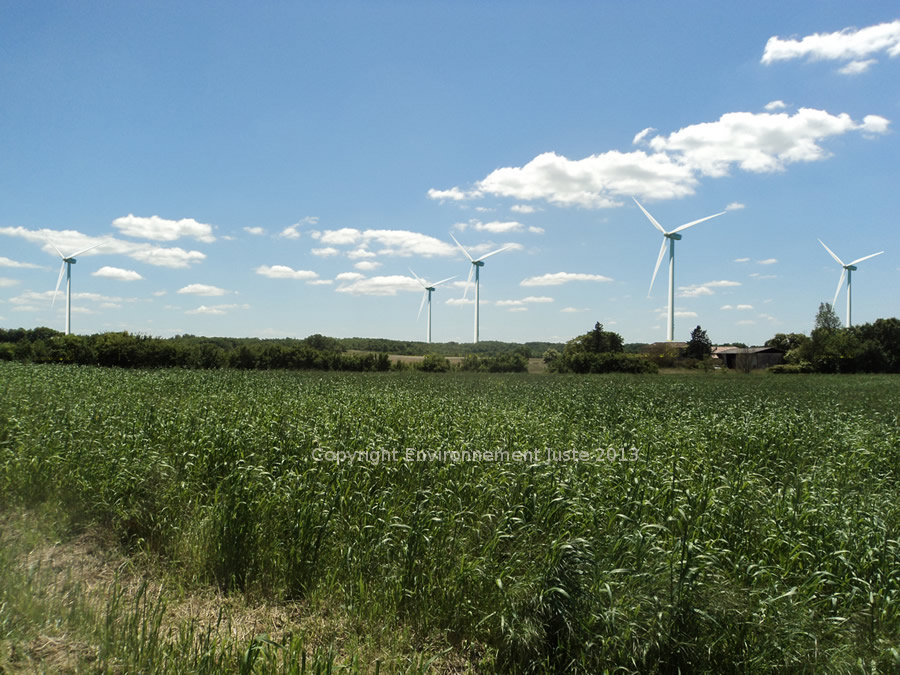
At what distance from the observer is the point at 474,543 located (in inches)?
249

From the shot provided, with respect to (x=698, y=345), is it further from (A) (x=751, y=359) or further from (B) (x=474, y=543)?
(B) (x=474, y=543)

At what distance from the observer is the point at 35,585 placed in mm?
5309

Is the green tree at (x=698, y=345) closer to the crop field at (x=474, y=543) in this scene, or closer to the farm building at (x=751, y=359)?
the farm building at (x=751, y=359)

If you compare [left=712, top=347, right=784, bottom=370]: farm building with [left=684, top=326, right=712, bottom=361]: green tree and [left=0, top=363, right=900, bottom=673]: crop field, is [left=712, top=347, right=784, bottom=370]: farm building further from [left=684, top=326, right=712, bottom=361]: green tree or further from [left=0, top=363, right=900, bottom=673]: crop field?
[left=0, top=363, right=900, bottom=673]: crop field

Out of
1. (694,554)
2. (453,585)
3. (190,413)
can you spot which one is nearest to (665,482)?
(694,554)

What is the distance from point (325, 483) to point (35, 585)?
3614 millimetres

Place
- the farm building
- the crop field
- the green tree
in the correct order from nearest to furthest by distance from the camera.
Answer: the crop field < the farm building < the green tree

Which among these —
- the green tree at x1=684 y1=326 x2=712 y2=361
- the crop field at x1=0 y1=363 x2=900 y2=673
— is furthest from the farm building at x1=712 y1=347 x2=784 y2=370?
the crop field at x1=0 y1=363 x2=900 y2=673

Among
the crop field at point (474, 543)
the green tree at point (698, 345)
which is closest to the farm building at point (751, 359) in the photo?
the green tree at point (698, 345)

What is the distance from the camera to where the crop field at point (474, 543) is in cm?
454

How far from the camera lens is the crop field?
454 centimetres

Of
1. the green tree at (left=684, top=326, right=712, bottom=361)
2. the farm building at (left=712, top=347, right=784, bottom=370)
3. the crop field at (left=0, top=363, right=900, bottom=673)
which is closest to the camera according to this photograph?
the crop field at (left=0, top=363, right=900, bottom=673)

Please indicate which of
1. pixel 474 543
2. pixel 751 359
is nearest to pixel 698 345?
pixel 751 359

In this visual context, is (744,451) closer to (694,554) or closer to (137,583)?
(694,554)
